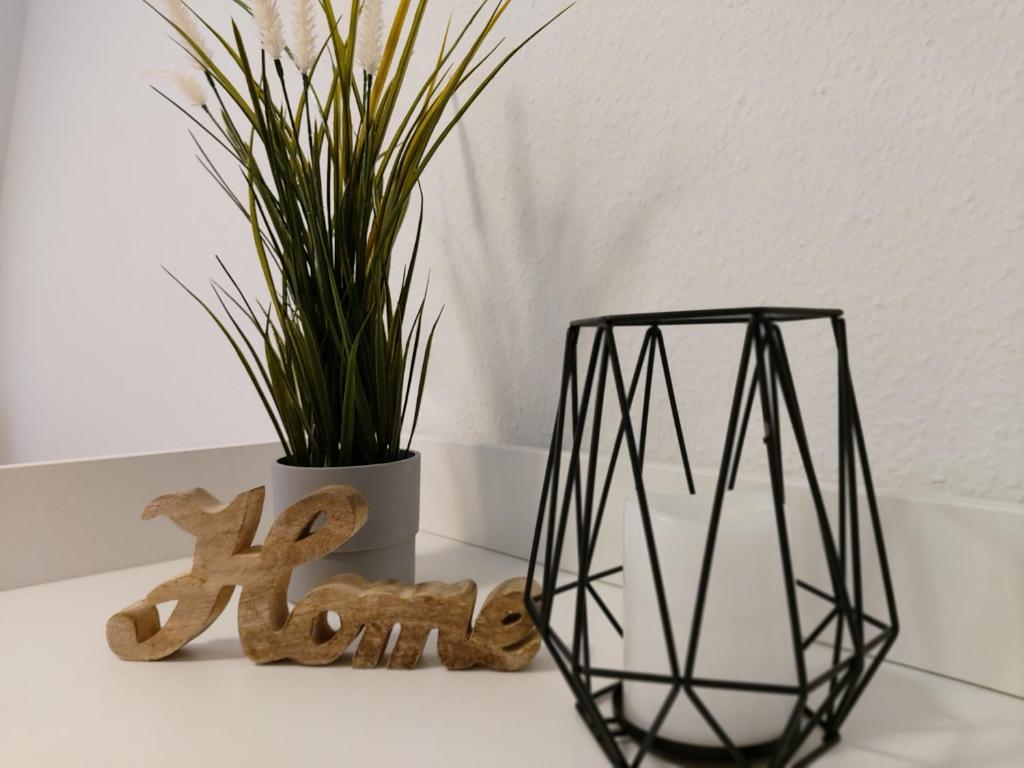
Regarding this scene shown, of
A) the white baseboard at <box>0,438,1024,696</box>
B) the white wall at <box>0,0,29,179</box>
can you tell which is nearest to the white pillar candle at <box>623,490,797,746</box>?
the white baseboard at <box>0,438,1024,696</box>

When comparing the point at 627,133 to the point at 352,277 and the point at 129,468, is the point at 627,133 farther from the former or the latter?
the point at 129,468

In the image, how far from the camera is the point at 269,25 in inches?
19.9

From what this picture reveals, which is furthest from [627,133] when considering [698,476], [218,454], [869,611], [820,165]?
[218,454]

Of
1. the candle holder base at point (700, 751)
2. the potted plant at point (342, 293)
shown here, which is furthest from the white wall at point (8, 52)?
the candle holder base at point (700, 751)

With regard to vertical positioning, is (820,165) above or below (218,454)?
above

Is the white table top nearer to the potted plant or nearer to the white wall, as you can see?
the potted plant

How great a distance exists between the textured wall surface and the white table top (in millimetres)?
132

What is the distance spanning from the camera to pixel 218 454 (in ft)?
2.54

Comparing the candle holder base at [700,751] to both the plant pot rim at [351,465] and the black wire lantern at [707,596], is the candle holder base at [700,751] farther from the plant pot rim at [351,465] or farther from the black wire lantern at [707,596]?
the plant pot rim at [351,465]

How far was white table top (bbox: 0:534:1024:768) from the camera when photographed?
1.16 feet

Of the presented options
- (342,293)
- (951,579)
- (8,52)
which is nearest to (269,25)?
(342,293)

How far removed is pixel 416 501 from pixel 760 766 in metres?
0.33

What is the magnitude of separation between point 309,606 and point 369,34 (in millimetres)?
368

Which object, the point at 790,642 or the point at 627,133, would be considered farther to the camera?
the point at 627,133
